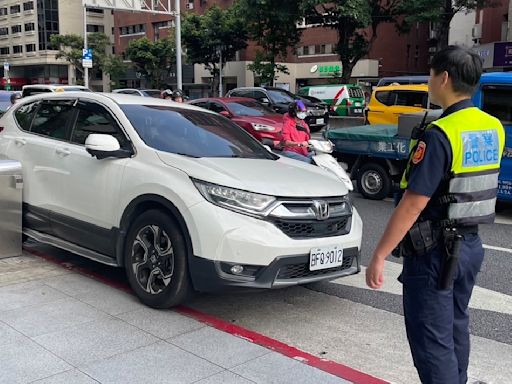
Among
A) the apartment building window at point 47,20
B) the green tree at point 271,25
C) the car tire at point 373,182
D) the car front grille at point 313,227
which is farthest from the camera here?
the apartment building window at point 47,20

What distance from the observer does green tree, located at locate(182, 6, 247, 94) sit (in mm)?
41250

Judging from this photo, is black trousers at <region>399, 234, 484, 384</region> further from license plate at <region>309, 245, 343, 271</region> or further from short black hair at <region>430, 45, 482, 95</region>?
license plate at <region>309, 245, 343, 271</region>

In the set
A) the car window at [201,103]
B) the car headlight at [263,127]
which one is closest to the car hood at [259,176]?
the car headlight at [263,127]

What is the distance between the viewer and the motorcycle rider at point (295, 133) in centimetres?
847

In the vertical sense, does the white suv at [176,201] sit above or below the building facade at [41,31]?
below

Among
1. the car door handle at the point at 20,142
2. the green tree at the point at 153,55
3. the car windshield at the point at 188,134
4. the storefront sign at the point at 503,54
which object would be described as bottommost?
the car door handle at the point at 20,142

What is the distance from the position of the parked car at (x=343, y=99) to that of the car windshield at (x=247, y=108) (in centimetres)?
1292

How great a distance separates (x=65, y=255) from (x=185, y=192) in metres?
2.45

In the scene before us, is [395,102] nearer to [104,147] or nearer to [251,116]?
[251,116]

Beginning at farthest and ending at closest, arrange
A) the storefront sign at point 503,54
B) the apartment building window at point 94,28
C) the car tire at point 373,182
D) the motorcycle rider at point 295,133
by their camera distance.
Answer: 1. the apartment building window at point 94,28
2. the storefront sign at point 503,54
3. the car tire at point 373,182
4. the motorcycle rider at point 295,133

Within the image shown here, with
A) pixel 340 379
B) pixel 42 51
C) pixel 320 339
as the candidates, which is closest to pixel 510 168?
pixel 320 339

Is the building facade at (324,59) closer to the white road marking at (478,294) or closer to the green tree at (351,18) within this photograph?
the green tree at (351,18)

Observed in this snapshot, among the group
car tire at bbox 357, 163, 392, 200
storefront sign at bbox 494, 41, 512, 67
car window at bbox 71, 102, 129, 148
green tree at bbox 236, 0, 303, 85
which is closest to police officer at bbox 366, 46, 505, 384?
car window at bbox 71, 102, 129, 148

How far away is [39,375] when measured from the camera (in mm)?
3445
